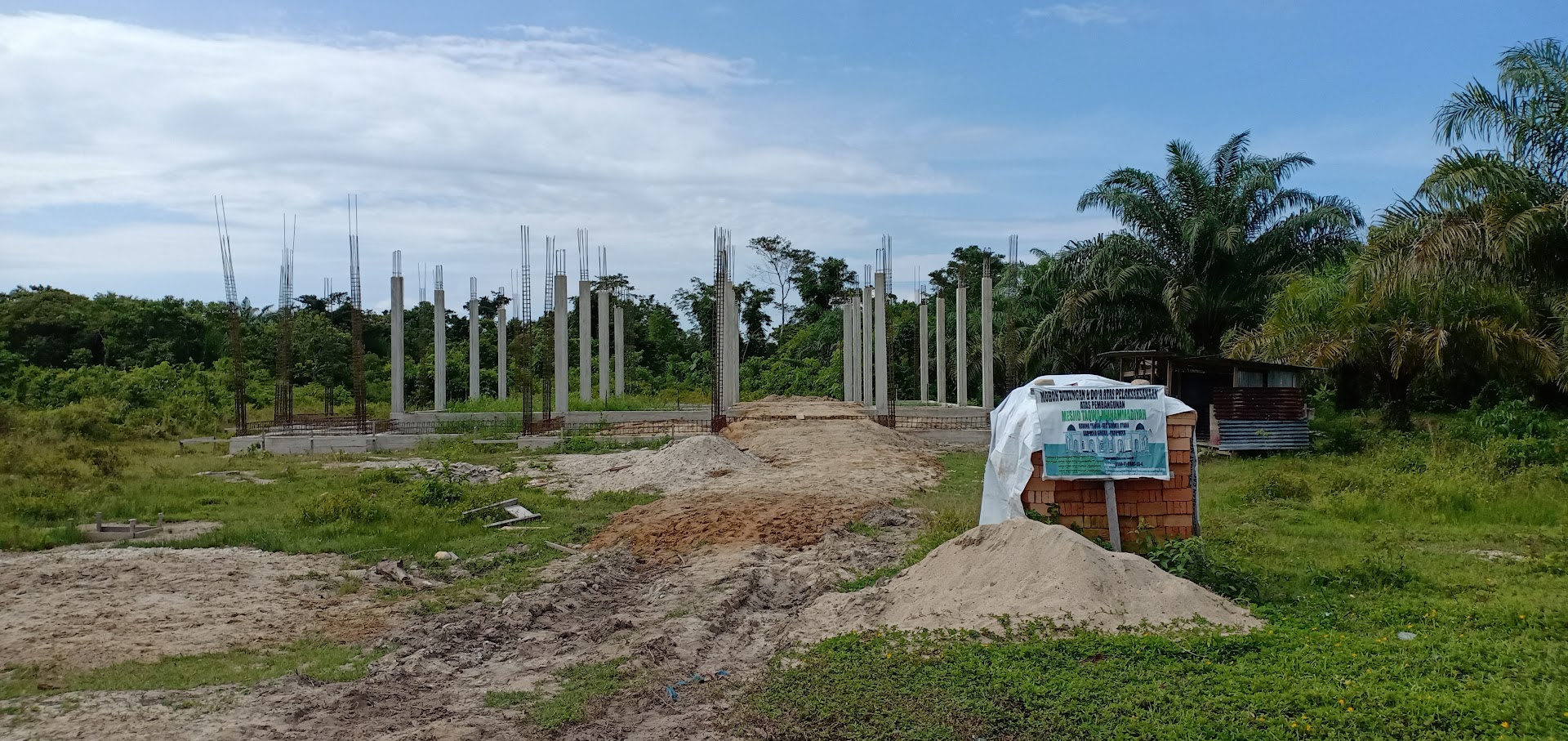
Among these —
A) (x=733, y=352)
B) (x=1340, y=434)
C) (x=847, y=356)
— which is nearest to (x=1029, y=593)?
(x=1340, y=434)

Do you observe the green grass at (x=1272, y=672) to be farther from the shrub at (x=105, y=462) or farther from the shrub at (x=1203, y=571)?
the shrub at (x=105, y=462)

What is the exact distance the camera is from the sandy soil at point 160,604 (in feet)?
23.9

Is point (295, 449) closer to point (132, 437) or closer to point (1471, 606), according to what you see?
point (132, 437)

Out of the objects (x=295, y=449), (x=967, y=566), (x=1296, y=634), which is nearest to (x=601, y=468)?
(x=295, y=449)

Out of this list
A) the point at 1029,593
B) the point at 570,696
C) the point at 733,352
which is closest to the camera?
the point at 570,696

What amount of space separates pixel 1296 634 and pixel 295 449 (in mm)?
20788

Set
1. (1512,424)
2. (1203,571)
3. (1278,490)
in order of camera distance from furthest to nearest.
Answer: (1512,424), (1278,490), (1203,571)

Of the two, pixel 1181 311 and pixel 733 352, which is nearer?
pixel 1181 311

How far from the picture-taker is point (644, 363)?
46.4 metres

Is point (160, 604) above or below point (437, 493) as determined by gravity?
below

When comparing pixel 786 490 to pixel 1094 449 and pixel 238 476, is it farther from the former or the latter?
pixel 238 476

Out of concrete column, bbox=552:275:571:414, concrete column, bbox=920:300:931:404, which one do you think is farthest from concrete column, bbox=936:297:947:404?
concrete column, bbox=552:275:571:414

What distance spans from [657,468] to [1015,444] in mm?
8964

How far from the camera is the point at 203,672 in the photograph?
22.1ft
